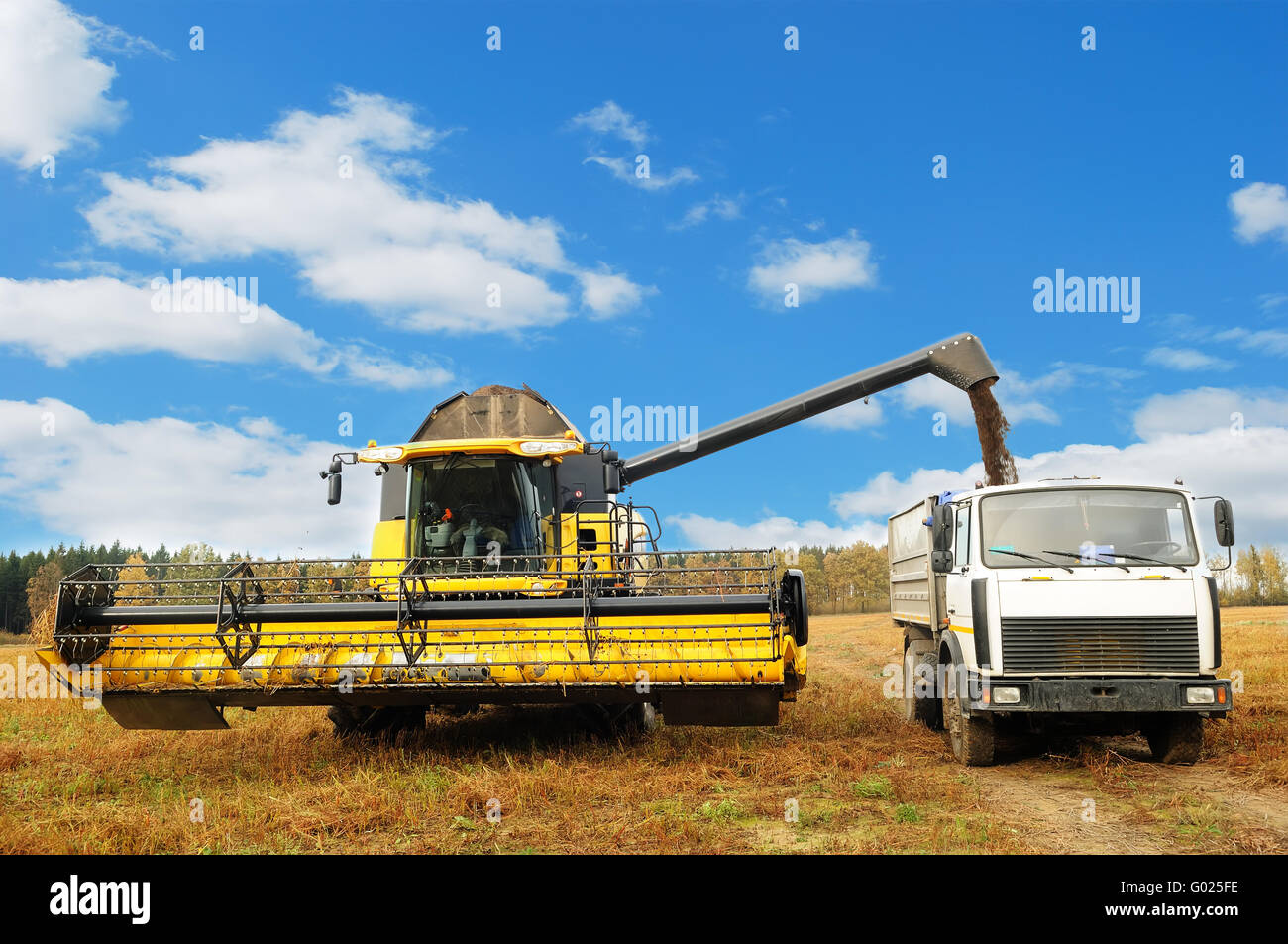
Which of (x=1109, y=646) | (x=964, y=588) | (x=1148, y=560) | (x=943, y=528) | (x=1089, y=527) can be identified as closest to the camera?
(x=1109, y=646)

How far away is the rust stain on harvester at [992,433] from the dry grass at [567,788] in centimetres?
396

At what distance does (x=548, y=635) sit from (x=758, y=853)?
2.51m

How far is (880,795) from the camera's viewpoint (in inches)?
277

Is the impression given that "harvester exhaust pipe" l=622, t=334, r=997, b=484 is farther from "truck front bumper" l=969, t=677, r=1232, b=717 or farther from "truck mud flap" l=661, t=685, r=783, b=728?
"truck mud flap" l=661, t=685, r=783, b=728

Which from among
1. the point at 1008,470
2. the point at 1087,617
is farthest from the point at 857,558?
the point at 1087,617

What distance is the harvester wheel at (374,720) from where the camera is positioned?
343 inches

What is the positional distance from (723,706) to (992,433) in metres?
7.92

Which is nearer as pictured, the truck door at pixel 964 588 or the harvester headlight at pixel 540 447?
the truck door at pixel 964 588

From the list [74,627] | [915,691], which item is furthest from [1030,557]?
[74,627]

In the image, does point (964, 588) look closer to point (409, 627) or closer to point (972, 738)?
point (972, 738)

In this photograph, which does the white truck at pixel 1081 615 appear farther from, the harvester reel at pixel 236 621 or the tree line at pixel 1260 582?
the tree line at pixel 1260 582

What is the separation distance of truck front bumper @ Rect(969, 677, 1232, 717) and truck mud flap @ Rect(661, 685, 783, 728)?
2036 millimetres

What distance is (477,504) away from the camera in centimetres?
929

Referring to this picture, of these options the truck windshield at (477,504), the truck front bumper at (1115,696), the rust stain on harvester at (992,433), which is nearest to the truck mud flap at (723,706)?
the truck front bumper at (1115,696)
